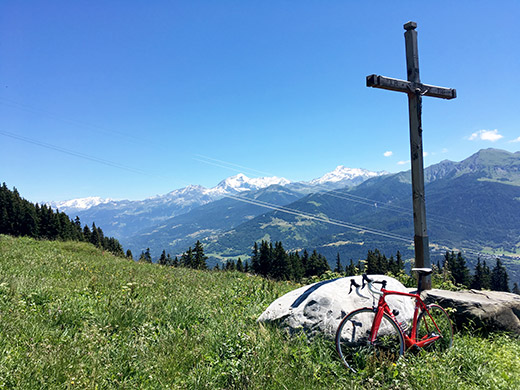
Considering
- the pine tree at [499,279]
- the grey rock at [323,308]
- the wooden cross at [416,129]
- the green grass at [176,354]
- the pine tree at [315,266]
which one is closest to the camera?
the green grass at [176,354]

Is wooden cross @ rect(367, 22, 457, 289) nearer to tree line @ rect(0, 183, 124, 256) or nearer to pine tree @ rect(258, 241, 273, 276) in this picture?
tree line @ rect(0, 183, 124, 256)

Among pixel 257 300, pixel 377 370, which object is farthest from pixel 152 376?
pixel 257 300

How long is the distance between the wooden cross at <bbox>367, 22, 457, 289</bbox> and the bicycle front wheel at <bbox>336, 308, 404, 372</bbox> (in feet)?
→ 11.2

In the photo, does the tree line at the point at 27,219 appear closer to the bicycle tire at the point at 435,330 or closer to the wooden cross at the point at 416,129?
the wooden cross at the point at 416,129

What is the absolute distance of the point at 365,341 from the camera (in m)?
5.07

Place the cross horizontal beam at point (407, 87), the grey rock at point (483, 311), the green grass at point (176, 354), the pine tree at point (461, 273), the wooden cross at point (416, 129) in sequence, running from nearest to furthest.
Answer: the green grass at point (176, 354), the grey rock at point (483, 311), the cross horizontal beam at point (407, 87), the wooden cross at point (416, 129), the pine tree at point (461, 273)

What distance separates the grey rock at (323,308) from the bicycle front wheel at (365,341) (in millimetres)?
282

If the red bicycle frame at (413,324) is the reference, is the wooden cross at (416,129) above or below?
above

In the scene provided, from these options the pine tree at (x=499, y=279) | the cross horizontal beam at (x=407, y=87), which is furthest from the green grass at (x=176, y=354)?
the pine tree at (x=499, y=279)

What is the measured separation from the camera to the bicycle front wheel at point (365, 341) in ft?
15.8

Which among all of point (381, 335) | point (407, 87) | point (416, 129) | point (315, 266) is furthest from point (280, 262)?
point (381, 335)

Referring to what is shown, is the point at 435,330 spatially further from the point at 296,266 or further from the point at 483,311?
the point at 296,266

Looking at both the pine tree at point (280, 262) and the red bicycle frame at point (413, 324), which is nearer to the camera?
the red bicycle frame at point (413, 324)

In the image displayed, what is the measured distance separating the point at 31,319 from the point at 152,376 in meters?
2.77
